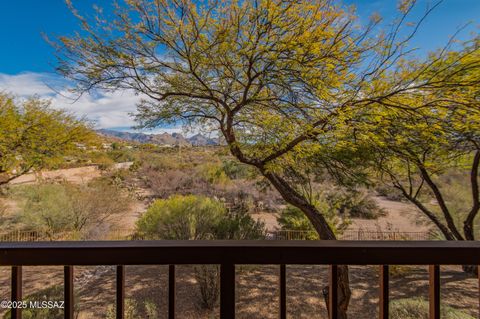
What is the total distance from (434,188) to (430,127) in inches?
90.2

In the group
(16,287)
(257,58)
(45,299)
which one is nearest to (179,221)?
(45,299)

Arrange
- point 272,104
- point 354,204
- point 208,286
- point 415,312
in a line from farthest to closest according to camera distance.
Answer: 1. point 354,204
2. point 208,286
3. point 272,104
4. point 415,312

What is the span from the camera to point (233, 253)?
2.54 ft

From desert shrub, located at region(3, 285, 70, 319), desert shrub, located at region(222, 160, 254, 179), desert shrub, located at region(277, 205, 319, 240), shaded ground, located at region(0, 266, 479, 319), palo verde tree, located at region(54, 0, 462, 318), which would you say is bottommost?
shaded ground, located at region(0, 266, 479, 319)

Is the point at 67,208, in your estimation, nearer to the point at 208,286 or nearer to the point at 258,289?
the point at 208,286

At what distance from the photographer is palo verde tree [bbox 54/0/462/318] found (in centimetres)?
287

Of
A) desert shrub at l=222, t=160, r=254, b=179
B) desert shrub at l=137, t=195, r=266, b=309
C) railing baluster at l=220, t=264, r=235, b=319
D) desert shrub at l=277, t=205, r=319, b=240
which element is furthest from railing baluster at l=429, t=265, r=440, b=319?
desert shrub at l=277, t=205, r=319, b=240

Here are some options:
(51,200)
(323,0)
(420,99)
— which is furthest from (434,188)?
(51,200)

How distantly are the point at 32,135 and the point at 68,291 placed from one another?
5480mm

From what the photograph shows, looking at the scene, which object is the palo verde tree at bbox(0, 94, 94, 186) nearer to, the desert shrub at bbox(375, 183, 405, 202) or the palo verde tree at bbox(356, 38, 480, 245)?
the palo verde tree at bbox(356, 38, 480, 245)

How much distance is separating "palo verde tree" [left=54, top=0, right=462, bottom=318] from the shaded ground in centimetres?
127

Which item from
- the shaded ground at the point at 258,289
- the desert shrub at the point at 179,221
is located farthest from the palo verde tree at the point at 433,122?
the desert shrub at the point at 179,221

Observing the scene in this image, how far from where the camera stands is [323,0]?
2.78m

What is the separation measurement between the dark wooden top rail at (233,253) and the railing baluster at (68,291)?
0.13 ft
